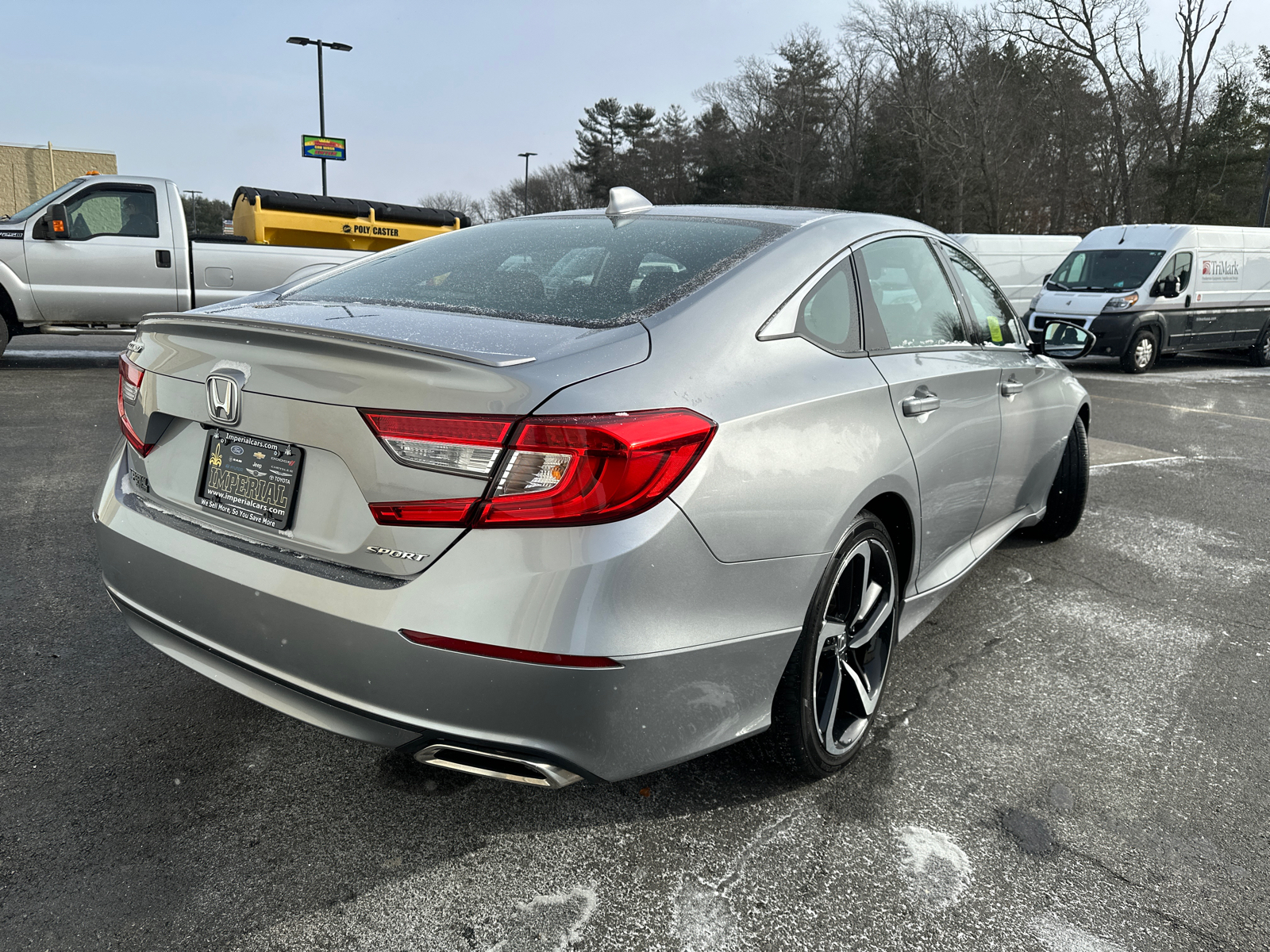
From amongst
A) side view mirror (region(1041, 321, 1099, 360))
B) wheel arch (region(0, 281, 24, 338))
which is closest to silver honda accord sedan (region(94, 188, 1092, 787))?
side view mirror (region(1041, 321, 1099, 360))

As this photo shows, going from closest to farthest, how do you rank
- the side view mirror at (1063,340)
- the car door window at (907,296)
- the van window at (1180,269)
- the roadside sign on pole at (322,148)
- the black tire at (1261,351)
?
the car door window at (907,296) → the side view mirror at (1063,340) → the van window at (1180,269) → the black tire at (1261,351) → the roadside sign on pole at (322,148)

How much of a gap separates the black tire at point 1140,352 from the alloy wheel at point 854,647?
14.1 meters

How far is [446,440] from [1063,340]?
12.5 feet

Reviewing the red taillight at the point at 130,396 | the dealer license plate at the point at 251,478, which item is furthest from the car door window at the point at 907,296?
the red taillight at the point at 130,396

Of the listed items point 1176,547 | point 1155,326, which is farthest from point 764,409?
point 1155,326

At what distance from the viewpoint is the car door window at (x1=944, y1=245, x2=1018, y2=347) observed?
12.1ft

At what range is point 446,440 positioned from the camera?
5.97 ft

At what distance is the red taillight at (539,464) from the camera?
180cm

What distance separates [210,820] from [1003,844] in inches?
Result: 78.2

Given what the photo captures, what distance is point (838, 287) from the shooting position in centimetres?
268

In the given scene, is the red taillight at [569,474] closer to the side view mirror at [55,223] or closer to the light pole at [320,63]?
the side view mirror at [55,223]

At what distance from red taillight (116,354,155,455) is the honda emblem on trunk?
37 cm

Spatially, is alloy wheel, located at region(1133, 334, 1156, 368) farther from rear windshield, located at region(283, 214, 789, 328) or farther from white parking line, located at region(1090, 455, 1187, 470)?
rear windshield, located at region(283, 214, 789, 328)

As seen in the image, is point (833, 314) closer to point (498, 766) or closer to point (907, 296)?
point (907, 296)
